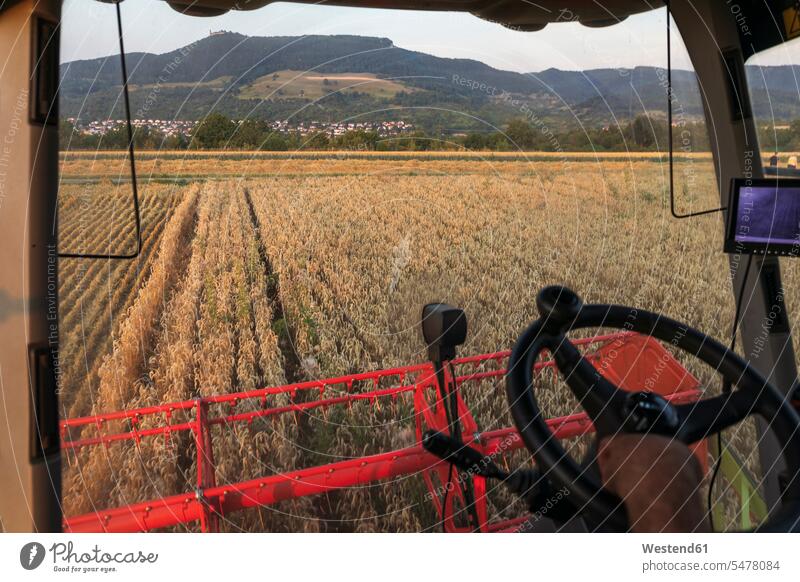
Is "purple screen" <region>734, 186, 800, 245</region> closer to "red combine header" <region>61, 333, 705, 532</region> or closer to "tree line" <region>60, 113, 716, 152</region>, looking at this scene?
"tree line" <region>60, 113, 716, 152</region>

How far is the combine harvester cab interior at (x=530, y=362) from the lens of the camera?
1.24 metres

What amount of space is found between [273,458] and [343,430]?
47 centimetres

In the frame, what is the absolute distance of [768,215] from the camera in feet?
6.14

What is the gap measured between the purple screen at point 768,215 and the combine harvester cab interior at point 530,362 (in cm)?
2

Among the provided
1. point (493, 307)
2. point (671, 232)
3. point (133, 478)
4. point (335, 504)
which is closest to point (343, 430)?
point (335, 504)

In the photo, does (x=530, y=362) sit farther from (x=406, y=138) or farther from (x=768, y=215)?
(x=406, y=138)

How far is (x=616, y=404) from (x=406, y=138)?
348cm

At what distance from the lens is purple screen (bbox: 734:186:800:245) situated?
1809 mm

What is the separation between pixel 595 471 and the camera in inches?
52.3

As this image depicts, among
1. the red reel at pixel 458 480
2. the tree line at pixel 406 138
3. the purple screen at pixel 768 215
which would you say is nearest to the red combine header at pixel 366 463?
the red reel at pixel 458 480

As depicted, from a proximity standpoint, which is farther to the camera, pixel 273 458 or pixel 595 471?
pixel 273 458

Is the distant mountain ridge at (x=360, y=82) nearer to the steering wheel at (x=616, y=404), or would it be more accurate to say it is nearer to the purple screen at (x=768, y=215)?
the purple screen at (x=768, y=215)

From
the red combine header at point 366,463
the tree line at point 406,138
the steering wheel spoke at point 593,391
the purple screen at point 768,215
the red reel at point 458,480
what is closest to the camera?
the steering wheel spoke at point 593,391
